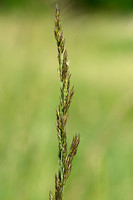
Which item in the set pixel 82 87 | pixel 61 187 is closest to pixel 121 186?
pixel 61 187

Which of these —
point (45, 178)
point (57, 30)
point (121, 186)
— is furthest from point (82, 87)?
point (57, 30)

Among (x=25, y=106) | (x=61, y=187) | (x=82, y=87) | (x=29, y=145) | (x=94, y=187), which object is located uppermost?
(x=82, y=87)

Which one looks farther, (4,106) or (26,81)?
(4,106)

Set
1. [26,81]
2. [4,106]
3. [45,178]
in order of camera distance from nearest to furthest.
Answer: [26,81]
[4,106]
[45,178]

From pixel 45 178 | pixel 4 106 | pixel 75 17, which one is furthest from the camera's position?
pixel 45 178

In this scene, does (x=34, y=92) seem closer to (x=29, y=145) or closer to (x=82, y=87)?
(x=29, y=145)

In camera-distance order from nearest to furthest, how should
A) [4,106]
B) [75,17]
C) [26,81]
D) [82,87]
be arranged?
[75,17]
[26,81]
[4,106]
[82,87]

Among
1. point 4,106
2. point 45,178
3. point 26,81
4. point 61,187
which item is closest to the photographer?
point 61,187

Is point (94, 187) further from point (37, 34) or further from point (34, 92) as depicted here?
point (37, 34)

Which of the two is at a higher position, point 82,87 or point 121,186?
point 82,87
